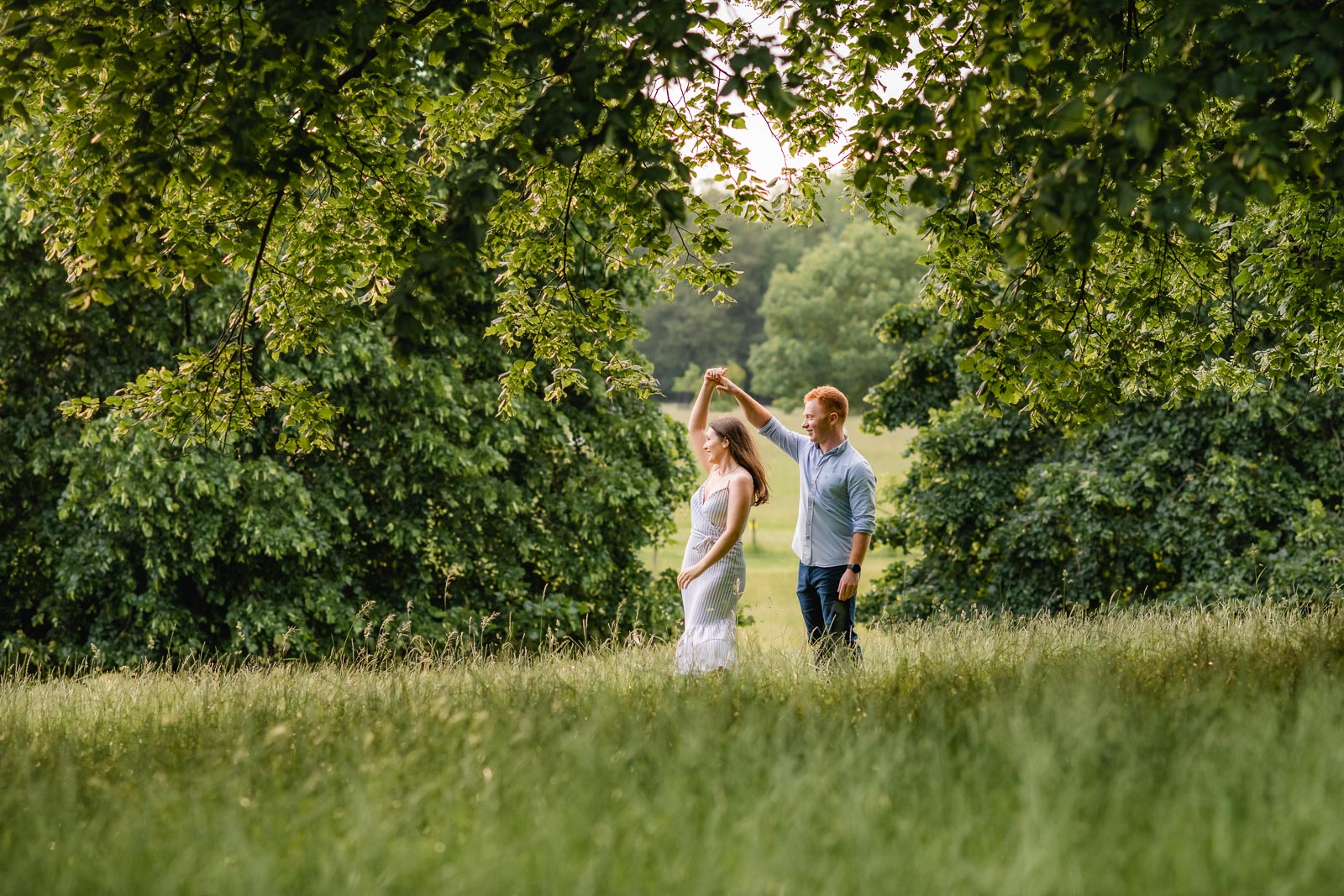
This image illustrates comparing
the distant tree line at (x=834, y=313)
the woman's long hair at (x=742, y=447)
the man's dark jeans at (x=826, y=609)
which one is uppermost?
the distant tree line at (x=834, y=313)

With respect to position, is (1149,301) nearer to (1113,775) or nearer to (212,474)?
(1113,775)

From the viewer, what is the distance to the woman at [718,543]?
6.60 m

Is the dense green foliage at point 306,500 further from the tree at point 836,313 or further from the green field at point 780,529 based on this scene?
the tree at point 836,313

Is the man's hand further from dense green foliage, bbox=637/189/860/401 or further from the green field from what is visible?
dense green foliage, bbox=637/189/860/401

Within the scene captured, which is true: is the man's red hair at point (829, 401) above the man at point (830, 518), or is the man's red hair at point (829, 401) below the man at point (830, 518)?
above

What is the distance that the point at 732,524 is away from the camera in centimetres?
656

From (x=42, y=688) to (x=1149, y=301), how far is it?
853 centimetres

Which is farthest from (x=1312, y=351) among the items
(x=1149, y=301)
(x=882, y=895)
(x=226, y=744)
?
(x=226, y=744)

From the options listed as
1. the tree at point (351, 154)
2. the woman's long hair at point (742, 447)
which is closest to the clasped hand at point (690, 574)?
the woman's long hair at point (742, 447)

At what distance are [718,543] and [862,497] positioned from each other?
3.26 feet

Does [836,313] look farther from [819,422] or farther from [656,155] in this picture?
[656,155]

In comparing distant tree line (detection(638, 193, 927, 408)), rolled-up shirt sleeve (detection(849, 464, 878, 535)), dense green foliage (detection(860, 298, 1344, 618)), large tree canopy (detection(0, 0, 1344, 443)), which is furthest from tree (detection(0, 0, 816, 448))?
distant tree line (detection(638, 193, 927, 408))

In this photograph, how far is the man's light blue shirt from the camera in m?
6.45

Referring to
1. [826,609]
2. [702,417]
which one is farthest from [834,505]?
[702,417]
